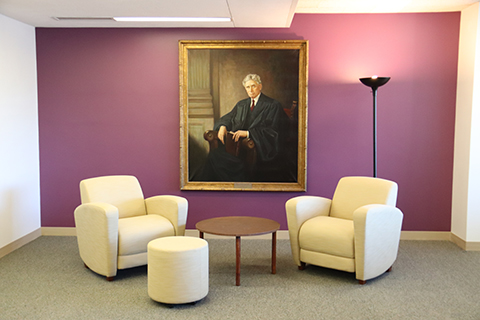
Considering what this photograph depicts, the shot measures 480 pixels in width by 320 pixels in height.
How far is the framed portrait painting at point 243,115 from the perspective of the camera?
5.22 meters

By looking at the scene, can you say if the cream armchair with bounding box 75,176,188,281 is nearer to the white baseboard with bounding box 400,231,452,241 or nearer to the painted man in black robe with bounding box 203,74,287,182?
the painted man in black robe with bounding box 203,74,287,182

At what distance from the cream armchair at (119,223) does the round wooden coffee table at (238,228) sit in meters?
0.38

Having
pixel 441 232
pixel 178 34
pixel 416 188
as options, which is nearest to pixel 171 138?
pixel 178 34

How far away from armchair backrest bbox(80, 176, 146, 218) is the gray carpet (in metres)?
0.67

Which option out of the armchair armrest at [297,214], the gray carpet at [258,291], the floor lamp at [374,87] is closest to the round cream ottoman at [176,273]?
the gray carpet at [258,291]

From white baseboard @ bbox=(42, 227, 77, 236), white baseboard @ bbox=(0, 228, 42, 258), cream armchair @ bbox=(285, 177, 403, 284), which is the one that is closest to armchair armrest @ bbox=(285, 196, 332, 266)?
cream armchair @ bbox=(285, 177, 403, 284)

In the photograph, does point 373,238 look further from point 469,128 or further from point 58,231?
point 58,231

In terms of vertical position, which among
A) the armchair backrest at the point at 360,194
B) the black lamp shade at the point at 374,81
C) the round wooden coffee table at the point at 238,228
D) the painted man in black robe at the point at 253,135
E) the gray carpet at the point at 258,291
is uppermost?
the black lamp shade at the point at 374,81

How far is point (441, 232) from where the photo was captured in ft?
17.4


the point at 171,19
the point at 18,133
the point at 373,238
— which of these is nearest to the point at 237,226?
the point at 373,238

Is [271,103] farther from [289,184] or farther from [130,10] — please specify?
[130,10]

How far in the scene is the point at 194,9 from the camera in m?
4.34

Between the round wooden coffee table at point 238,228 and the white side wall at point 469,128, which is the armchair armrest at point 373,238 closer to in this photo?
the round wooden coffee table at point 238,228

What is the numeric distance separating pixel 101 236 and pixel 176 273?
3.10 ft
